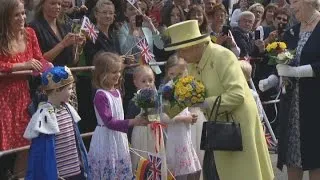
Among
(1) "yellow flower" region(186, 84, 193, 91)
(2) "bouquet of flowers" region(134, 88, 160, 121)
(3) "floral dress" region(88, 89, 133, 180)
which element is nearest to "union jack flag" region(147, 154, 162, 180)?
(3) "floral dress" region(88, 89, 133, 180)

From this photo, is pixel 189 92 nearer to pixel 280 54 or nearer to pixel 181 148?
pixel 181 148

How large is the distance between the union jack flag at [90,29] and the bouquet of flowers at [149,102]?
1.54m

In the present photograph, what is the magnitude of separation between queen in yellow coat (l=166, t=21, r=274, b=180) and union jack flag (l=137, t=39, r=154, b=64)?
235cm

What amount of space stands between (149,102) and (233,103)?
2.82ft

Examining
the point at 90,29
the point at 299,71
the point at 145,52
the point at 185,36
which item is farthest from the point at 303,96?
the point at 90,29

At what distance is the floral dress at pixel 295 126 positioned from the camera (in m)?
6.30

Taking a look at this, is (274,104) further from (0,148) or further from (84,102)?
(0,148)

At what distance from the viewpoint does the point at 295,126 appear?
6359 millimetres

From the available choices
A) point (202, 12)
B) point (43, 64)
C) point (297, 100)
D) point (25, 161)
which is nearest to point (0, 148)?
point (25, 161)

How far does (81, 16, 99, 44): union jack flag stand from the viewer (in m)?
6.81

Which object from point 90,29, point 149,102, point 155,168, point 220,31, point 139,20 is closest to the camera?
point 149,102

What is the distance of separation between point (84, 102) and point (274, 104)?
3.96 m

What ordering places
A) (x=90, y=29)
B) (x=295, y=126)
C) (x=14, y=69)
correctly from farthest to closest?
(x=90, y=29) → (x=295, y=126) → (x=14, y=69)

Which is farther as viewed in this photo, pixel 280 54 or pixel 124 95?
pixel 124 95
